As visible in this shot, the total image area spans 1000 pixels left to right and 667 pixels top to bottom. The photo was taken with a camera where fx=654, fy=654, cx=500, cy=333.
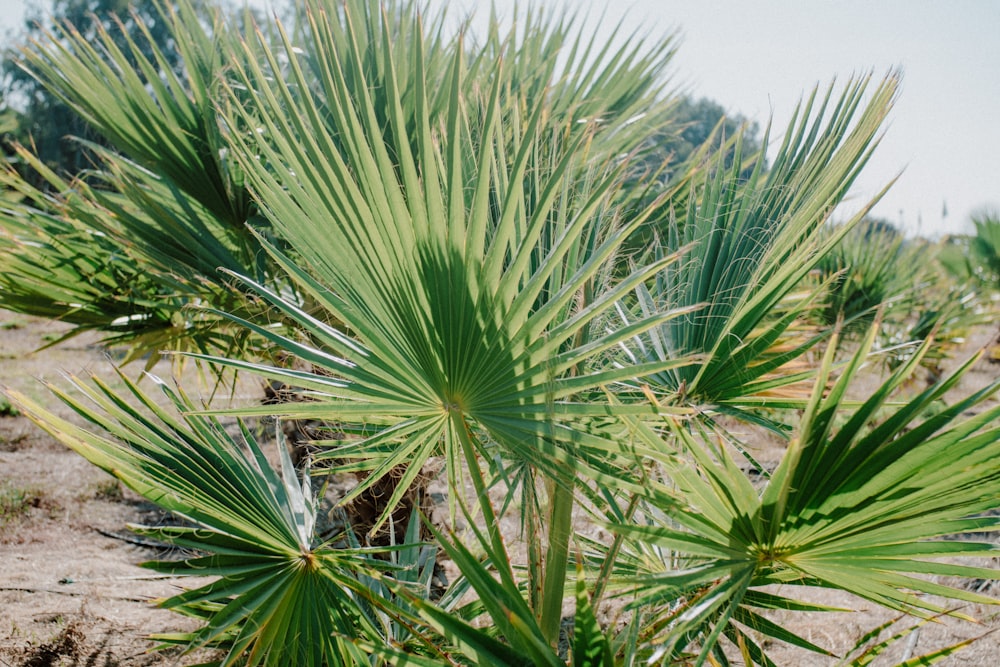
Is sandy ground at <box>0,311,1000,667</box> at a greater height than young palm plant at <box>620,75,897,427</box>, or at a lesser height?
lesser

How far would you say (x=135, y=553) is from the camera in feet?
13.9

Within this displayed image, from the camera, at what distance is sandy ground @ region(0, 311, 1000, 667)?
9.18ft

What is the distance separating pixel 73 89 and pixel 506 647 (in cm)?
251

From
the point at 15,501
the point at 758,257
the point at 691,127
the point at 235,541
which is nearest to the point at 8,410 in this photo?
the point at 15,501

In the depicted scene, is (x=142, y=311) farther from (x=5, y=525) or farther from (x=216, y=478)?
(x=5, y=525)

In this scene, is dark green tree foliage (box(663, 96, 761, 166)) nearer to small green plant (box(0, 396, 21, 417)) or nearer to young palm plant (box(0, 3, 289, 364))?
young palm plant (box(0, 3, 289, 364))

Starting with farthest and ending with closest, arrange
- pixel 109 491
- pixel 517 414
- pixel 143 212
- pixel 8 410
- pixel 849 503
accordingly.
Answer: pixel 8 410
pixel 109 491
pixel 143 212
pixel 517 414
pixel 849 503

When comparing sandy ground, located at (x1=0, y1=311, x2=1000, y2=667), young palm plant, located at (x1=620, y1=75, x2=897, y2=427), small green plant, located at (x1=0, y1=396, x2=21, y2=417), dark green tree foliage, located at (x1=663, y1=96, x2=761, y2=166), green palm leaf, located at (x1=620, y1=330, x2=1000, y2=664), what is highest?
dark green tree foliage, located at (x1=663, y1=96, x2=761, y2=166)

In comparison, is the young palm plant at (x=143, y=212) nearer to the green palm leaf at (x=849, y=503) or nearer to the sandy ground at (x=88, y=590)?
the sandy ground at (x=88, y=590)

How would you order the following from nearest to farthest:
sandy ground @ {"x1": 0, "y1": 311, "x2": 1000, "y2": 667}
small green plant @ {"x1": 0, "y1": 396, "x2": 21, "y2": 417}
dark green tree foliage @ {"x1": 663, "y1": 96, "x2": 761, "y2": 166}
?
dark green tree foliage @ {"x1": 663, "y1": 96, "x2": 761, "y2": 166} < sandy ground @ {"x1": 0, "y1": 311, "x2": 1000, "y2": 667} < small green plant @ {"x1": 0, "y1": 396, "x2": 21, "y2": 417}

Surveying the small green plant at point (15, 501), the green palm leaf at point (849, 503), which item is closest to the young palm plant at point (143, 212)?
the green palm leaf at point (849, 503)

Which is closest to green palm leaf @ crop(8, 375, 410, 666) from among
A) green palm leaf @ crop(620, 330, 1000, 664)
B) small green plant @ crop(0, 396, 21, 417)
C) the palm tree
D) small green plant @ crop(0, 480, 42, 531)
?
the palm tree

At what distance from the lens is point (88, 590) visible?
3.36 metres

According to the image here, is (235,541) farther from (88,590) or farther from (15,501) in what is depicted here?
(15,501)
